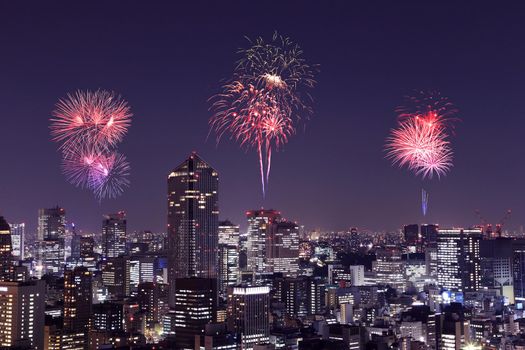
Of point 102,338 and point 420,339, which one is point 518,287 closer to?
point 420,339

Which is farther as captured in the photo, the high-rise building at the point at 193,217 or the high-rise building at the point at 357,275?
the high-rise building at the point at 357,275

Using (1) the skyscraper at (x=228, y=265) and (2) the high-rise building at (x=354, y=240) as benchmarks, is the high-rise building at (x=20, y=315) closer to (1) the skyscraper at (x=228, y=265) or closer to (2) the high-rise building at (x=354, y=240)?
(1) the skyscraper at (x=228, y=265)

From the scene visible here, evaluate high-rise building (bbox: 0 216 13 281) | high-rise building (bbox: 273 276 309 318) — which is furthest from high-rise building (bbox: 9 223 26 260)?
high-rise building (bbox: 273 276 309 318)

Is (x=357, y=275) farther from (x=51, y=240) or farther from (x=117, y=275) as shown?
(x=51, y=240)

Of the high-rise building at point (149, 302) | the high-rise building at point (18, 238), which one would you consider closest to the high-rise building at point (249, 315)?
the high-rise building at point (149, 302)

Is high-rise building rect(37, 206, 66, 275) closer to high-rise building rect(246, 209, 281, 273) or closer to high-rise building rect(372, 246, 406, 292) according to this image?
high-rise building rect(246, 209, 281, 273)

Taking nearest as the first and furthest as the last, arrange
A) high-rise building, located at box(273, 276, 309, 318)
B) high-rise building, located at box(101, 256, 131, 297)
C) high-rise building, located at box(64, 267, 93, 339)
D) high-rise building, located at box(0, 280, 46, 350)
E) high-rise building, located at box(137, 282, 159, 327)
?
high-rise building, located at box(0, 280, 46, 350), high-rise building, located at box(64, 267, 93, 339), high-rise building, located at box(137, 282, 159, 327), high-rise building, located at box(273, 276, 309, 318), high-rise building, located at box(101, 256, 131, 297)
